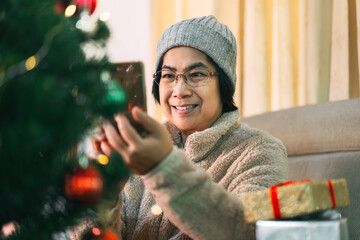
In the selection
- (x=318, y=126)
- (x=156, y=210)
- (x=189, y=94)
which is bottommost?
(x=156, y=210)

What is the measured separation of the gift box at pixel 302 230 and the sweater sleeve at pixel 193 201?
0.10 metres

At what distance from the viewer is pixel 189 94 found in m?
1.26

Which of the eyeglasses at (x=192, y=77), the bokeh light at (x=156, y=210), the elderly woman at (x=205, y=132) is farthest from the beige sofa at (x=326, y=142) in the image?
the bokeh light at (x=156, y=210)

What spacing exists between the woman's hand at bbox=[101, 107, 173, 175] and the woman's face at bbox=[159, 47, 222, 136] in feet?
1.88

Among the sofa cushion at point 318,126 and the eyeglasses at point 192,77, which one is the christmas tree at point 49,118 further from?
the sofa cushion at point 318,126

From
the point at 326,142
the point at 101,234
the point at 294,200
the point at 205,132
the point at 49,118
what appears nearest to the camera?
the point at 49,118

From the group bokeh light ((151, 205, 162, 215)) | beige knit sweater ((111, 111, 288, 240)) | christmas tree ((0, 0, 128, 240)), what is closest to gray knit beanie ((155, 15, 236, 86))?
beige knit sweater ((111, 111, 288, 240))

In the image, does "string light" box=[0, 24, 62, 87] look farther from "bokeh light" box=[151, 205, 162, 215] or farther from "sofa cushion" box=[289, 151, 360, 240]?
"sofa cushion" box=[289, 151, 360, 240]

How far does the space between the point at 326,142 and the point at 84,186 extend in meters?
1.06

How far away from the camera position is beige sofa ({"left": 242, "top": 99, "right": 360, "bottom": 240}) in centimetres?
128

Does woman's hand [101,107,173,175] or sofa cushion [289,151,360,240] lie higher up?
woman's hand [101,107,173,175]

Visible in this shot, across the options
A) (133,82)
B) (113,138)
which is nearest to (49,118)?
(113,138)

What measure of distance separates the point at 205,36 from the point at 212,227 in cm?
63

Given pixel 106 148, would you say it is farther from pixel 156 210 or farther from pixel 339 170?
pixel 339 170
